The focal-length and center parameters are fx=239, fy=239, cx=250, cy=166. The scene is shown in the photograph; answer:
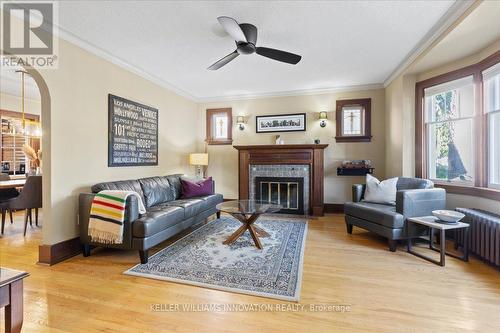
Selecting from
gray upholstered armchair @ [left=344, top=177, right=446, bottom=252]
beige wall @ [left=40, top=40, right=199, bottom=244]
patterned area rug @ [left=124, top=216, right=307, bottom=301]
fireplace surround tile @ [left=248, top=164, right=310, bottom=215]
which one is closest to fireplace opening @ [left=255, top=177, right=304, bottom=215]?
fireplace surround tile @ [left=248, top=164, right=310, bottom=215]

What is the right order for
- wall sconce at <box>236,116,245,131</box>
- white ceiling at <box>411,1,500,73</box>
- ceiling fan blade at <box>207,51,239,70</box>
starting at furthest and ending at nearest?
wall sconce at <box>236,116,245,131</box> → ceiling fan blade at <box>207,51,239,70</box> → white ceiling at <box>411,1,500,73</box>

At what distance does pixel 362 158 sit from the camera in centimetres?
498

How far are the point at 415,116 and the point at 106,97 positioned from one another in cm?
486

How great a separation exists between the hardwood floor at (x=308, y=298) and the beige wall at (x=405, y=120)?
1676mm

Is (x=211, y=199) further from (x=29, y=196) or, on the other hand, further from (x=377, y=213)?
(x=29, y=196)

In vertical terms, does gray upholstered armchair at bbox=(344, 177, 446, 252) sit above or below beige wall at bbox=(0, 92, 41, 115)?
below

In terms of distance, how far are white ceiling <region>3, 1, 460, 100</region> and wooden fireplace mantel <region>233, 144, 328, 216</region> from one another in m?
1.39

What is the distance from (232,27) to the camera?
2312 millimetres

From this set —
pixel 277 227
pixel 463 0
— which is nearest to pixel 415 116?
pixel 463 0

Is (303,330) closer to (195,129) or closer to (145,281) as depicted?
(145,281)

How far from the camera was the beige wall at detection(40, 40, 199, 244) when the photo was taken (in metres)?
2.69

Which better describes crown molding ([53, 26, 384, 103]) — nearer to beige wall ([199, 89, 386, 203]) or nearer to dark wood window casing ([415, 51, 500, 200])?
beige wall ([199, 89, 386, 203])

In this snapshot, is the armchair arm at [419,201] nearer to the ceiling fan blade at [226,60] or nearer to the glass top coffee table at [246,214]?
the glass top coffee table at [246,214]

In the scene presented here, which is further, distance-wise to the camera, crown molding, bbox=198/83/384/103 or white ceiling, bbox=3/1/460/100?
crown molding, bbox=198/83/384/103
